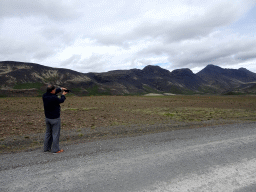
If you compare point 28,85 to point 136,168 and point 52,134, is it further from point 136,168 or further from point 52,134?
point 136,168

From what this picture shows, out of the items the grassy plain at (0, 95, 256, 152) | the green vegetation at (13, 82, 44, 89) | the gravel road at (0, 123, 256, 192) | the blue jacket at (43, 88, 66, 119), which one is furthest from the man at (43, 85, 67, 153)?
the green vegetation at (13, 82, 44, 89)

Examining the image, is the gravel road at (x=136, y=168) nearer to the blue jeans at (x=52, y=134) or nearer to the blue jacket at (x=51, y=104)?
the blue jeans at (x=52, y=134)

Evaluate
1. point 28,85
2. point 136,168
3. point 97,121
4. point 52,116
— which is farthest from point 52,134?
point 28,85

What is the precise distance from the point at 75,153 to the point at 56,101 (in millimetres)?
2250

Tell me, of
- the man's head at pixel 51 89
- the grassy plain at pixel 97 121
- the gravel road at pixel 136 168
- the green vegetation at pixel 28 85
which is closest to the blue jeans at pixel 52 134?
the gravel road at pixel 136 168

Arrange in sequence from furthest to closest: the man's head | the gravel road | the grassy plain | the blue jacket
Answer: the grassy plain < the man's head < the blue jacket < the gravel road

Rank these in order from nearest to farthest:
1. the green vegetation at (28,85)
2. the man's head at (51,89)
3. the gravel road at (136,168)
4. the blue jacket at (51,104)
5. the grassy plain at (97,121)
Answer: the gravel road at (136,168) < the blue jacket at (51,104) < the man's head at (51,89) < the grassy plain at (97,121) < the green vegetation at (28,85)

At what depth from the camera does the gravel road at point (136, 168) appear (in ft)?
14.2

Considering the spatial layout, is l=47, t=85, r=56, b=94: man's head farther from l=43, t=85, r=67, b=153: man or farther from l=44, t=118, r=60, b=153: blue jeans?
l=44, t=118, r=60, b=153: blue jeans

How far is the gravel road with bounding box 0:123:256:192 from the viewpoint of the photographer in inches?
171

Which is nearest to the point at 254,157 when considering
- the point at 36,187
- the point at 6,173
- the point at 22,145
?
the point at 36,187

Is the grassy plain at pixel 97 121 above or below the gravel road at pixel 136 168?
below

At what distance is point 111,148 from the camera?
24.0 feet

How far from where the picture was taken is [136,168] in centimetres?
529
